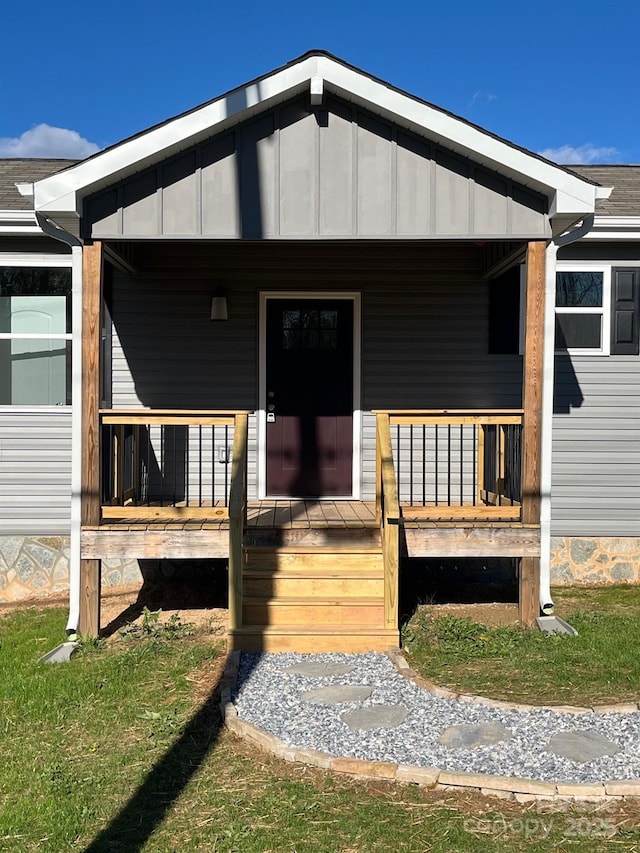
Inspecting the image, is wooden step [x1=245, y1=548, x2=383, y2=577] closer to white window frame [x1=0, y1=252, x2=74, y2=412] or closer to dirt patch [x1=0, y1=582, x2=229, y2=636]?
dirt patch [x1=0, y1=582, x2=229, y2=636]

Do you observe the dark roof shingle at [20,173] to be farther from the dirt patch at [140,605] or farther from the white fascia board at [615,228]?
the white fascia board at [615,228]

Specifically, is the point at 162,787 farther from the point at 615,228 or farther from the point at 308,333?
the point at 615,228

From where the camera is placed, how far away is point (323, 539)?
5598 mm

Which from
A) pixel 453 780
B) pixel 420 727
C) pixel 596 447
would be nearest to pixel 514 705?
pixel 420 727

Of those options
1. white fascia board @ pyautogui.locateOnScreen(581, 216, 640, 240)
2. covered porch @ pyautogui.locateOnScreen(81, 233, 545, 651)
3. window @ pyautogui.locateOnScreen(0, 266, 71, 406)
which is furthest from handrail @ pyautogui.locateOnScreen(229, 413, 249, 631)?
white fascia board @ pyautogui.locateOnScreen(581, 216, 640, 240)

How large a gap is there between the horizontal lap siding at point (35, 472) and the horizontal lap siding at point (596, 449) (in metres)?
4.57

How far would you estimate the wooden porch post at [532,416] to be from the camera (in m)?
5.32

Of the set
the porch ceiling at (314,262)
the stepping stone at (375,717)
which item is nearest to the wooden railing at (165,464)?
the porch ceiling at (314,262)

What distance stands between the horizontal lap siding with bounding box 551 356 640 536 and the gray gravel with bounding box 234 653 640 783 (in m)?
3.20

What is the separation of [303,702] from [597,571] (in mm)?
3997

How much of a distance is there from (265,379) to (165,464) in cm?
125

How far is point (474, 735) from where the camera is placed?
3.56m

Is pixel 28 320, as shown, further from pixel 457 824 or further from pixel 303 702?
pixel 457 824

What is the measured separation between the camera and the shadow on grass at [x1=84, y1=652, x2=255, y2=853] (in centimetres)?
278
